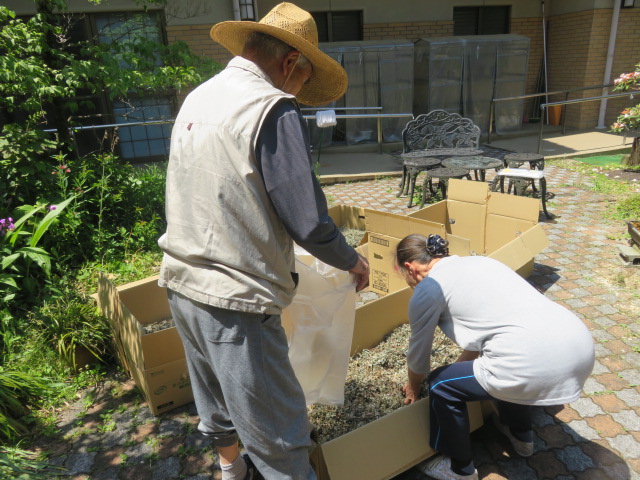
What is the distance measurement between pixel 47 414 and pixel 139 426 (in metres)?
0.54

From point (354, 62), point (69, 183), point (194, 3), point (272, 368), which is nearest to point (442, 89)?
point (354, 62)

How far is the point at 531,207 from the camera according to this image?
353 cm

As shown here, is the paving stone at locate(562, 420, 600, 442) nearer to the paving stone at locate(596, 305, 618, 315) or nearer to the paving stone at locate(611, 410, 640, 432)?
the paving stone at locate(611, 410, 640, 432)

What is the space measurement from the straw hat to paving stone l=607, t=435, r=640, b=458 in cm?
201

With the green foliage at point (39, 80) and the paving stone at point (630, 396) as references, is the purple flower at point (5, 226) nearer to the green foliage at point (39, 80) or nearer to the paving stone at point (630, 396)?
the green foliage at point (39, 80)

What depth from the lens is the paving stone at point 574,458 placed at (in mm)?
2053

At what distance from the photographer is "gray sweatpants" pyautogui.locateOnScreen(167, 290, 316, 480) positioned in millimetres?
1406

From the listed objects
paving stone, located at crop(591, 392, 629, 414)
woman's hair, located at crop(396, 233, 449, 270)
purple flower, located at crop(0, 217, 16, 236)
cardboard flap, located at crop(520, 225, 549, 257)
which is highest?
woman's hair, located at crop(396, 233, 449, 270)

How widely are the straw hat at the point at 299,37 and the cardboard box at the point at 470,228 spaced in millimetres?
1583

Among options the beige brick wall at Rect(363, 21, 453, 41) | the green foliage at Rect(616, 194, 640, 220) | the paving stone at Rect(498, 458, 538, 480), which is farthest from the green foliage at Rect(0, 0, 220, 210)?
the beige brick wall at Rect(363, 21, 453, 41)

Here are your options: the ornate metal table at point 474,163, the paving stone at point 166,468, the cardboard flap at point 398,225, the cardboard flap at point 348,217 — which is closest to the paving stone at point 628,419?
the cardboard flap at point 398,225

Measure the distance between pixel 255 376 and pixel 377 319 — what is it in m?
1.52

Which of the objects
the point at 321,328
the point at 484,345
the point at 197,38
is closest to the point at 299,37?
the point at 321,328

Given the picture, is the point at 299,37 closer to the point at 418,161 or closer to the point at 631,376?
the point at 631,376
